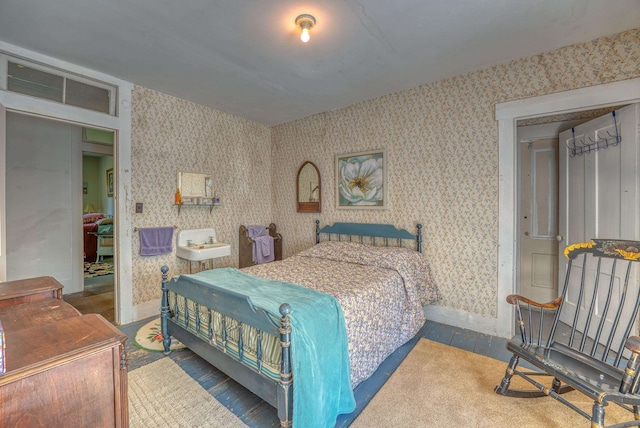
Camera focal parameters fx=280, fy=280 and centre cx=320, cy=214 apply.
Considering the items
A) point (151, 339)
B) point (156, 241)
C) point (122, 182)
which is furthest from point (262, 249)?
point (122, 182)

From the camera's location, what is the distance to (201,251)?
11.7 ft

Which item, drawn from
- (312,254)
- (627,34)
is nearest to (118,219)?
(312,254)

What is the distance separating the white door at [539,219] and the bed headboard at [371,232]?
5.51ft

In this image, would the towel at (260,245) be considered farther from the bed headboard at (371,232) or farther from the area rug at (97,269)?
the area rug at (97,269)

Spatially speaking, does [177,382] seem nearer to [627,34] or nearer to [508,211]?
[508,211]

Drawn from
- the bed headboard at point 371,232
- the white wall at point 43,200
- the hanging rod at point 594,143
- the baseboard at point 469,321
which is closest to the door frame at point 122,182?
the white wall at point 43,200

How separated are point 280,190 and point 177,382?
328cm

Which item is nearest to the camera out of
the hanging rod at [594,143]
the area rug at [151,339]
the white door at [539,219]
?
the hanging rod at [594,143]

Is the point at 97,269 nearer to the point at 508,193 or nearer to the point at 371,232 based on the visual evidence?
the point at 371,232

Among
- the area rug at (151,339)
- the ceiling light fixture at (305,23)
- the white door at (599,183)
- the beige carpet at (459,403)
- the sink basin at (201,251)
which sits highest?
the ceiling light fixture at (305,23)

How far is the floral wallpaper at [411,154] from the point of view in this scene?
2.82 meters

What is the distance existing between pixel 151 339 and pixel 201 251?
Result: 1.08 meters

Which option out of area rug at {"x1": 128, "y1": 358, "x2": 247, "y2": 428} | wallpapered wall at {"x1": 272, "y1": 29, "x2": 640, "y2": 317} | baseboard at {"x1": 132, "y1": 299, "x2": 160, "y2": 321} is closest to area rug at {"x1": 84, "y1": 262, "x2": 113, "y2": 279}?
baseboard at {"x1": 132, "y1": 299, "x2": 160, "y2": 321}

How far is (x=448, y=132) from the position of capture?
325 cm
